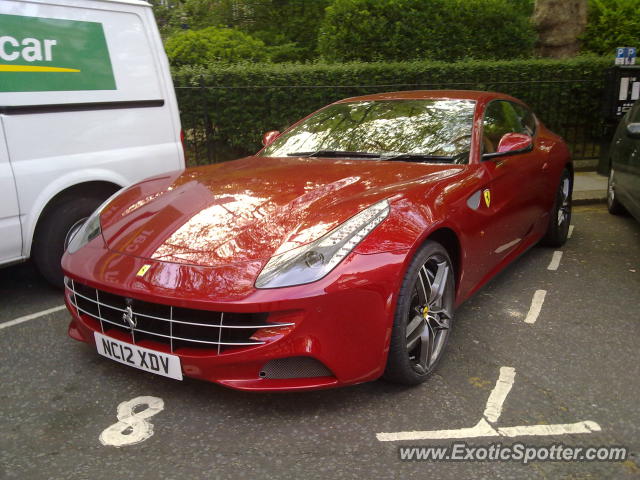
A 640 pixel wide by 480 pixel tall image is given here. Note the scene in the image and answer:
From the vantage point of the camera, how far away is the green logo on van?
3.73 meters

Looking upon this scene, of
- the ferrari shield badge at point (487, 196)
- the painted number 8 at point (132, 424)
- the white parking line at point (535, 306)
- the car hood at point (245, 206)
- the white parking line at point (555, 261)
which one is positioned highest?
the car hood at point (245, 206)

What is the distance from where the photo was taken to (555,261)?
4941 mm

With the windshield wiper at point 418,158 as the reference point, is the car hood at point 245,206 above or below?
below

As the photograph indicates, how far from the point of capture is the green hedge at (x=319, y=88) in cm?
797

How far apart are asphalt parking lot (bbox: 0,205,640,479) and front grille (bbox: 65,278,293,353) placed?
0.36 meters

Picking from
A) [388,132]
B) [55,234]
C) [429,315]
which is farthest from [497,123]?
[55,234]

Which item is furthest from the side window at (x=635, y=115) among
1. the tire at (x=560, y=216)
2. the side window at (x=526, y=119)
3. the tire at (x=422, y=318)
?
the tire at (x=422, y=318)

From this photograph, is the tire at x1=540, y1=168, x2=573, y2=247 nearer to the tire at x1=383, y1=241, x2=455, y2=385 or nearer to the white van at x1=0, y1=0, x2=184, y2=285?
the tire at x1=383, y1=241, x2=455, y2=385

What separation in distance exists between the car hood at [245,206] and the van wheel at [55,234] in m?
0.91

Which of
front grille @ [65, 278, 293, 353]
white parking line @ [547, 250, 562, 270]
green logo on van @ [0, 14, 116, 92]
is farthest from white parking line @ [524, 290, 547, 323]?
green logo on van @ [0, 14, 116, 92]

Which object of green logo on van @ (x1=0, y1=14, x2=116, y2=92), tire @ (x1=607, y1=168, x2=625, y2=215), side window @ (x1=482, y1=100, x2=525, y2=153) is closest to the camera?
green logo on van @ (x1=0, y1=14, x2=116, y2=92)

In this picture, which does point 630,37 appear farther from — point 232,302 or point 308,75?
point 232,302

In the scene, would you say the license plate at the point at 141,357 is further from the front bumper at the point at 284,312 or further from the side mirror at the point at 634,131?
the side mirror at the point at 634,131

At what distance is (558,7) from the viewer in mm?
11406
